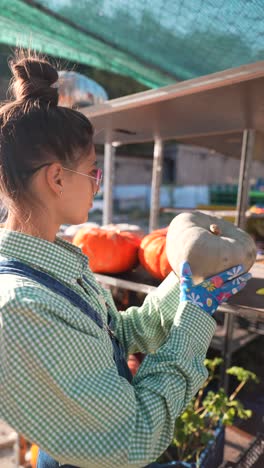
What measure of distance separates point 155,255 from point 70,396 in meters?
0.87

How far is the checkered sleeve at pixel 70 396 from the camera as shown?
2.27 ft

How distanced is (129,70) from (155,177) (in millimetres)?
1477

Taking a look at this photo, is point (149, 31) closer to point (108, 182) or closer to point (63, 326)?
point (108, 182)

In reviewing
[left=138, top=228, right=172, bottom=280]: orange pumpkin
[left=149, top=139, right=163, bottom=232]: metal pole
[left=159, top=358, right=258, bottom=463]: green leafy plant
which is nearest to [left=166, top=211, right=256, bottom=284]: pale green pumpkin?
[left=138, top=228, right=172, bottom=280]: orange pumpkin

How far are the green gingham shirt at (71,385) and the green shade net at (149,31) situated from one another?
1214mm

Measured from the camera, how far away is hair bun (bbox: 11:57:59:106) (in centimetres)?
94

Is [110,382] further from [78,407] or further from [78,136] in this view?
[78,136]

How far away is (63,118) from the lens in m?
0.90

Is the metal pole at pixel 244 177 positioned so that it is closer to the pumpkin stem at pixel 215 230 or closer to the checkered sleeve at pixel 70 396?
the pumpkin stem at pixel 215 230

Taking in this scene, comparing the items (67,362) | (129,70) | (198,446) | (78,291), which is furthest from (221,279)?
(129,70)

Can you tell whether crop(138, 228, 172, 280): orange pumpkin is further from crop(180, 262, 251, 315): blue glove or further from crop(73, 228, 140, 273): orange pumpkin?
crop(180, 262, 251, 315): blue glove

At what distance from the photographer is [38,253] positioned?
872 millimetres

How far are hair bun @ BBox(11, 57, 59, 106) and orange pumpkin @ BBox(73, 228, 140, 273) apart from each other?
31.7 inches

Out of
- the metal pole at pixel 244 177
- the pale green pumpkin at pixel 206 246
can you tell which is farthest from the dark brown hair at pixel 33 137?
the metal pole at pixel 244 177
